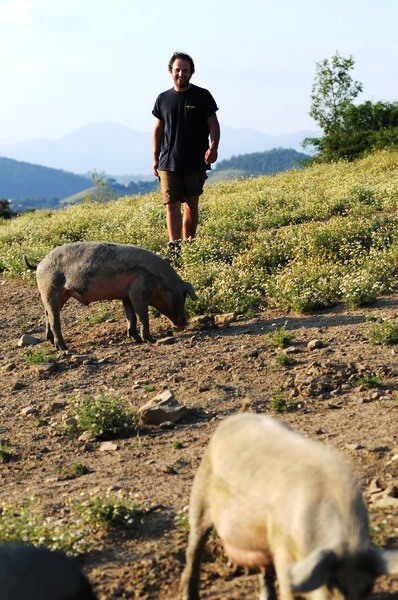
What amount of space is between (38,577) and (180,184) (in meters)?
8.96

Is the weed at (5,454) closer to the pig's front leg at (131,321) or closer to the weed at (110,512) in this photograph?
the weed at (110,512)

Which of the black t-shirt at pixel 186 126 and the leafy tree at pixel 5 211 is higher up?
the black t-shirt at pixel 186 126

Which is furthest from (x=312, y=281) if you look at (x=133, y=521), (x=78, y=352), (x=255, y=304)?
(x=133, y=521)

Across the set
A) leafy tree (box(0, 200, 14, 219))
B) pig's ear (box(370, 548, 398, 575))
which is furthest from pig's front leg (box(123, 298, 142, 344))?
leafy tree (box(0, 200, 14, 219))

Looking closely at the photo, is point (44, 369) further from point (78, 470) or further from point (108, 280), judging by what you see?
point (78, 470)

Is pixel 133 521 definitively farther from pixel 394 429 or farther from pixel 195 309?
pixel 195 309

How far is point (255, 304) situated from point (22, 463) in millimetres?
4238

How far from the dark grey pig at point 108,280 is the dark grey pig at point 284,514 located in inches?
208

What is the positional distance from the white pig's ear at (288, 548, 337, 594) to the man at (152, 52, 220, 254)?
886 centimetres

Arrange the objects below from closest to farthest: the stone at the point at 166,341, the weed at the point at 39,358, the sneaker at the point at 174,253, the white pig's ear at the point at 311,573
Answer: the white pig's ear at the point at 311,573 < the weed at the point at 39,358 < the stone at the point at 166,341 < the sneaker at the point at 174,253

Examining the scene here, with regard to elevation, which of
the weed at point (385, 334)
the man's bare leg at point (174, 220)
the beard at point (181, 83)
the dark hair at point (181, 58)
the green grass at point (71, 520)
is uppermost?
the dark hair at point (181, 58)

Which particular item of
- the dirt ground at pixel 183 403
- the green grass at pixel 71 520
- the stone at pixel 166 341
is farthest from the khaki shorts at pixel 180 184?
the green grass at pixel 71 520

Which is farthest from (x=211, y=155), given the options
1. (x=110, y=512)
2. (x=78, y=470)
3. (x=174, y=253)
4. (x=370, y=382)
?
(x=110, y=512)

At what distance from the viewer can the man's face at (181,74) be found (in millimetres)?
11367
